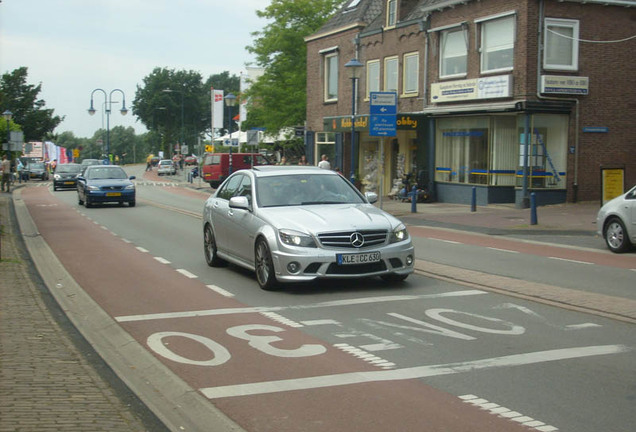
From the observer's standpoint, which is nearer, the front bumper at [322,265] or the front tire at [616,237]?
the front bumper at [322,265]

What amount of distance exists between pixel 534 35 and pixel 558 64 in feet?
4.41

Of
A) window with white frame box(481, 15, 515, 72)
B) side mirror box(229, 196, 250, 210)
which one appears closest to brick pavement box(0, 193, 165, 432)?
side mirror box(229, 196, 250, 210)

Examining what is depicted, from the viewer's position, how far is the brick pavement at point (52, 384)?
507 cm

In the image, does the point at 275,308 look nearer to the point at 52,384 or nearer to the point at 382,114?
the point at 52,384

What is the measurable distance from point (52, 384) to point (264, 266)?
4.79 meters

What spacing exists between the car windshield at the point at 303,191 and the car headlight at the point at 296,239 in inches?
44.0

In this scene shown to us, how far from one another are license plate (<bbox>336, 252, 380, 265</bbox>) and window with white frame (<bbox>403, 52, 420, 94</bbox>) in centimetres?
2386

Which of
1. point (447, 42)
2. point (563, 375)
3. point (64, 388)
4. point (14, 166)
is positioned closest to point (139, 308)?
point (64, 388)

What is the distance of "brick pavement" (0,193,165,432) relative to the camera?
5.07 m

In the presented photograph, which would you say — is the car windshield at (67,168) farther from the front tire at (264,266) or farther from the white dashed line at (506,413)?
the white dashed line at (506,413)

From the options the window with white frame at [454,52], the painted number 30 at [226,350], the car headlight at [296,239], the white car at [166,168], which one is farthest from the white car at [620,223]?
the white car at [166,168]

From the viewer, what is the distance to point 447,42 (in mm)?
30953

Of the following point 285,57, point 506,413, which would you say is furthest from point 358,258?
point 285,57

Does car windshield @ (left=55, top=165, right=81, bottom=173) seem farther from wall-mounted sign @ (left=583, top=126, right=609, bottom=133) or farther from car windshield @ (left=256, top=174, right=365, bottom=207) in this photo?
car windshield @ (left=256, top=174, right=365, bottom=207)
